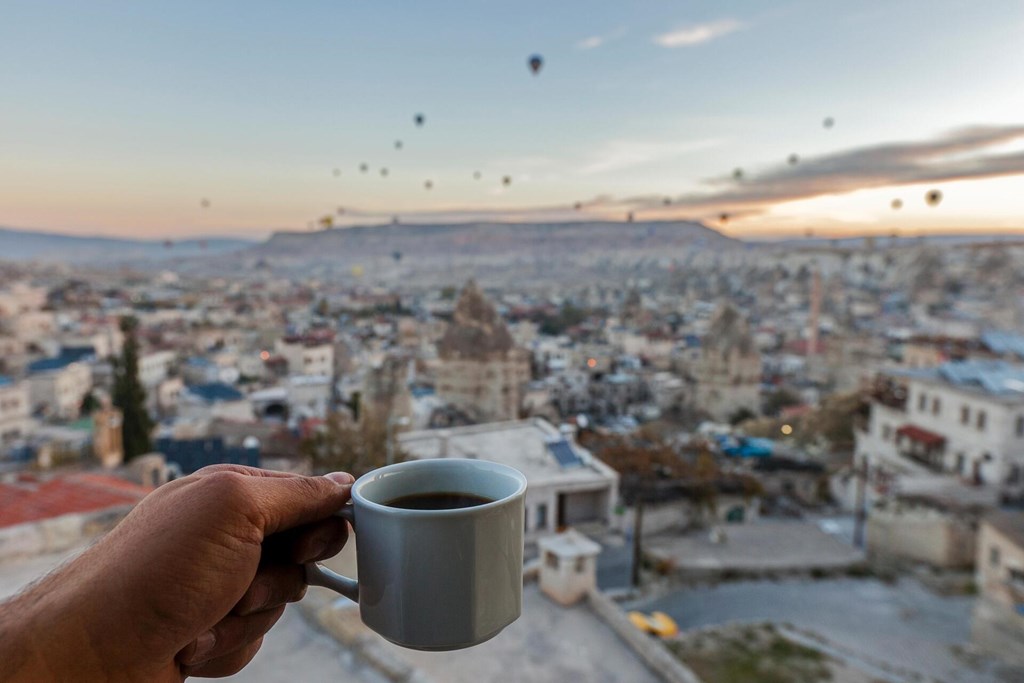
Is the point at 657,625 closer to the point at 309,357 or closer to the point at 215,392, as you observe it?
the point at 215,392

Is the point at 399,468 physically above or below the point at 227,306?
above

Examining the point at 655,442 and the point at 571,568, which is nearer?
the point at 571,568

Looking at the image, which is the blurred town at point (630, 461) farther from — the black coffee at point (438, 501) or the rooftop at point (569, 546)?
the black coffee at point (438, 501)

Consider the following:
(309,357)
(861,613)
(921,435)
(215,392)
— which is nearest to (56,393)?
(215,392)

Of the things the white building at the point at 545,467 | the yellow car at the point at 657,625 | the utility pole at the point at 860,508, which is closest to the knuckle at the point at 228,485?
the yellow car at the point at 657,625

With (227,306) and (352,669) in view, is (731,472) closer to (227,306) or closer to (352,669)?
(352,669)

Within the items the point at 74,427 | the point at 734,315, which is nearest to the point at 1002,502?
the point at 734,315

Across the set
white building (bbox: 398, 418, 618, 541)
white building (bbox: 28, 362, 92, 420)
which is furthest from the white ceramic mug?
white building (bbox: 28, 362, 92, 420)
